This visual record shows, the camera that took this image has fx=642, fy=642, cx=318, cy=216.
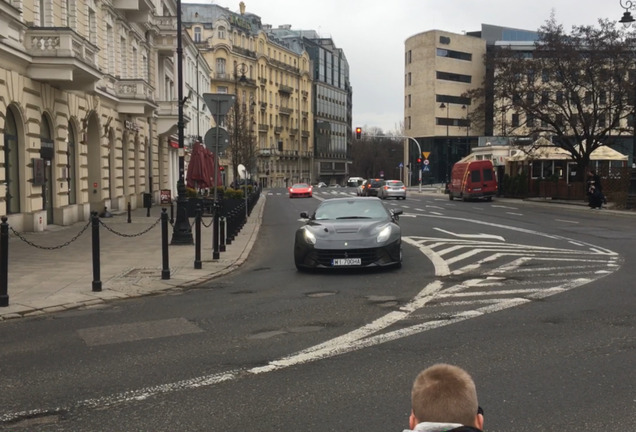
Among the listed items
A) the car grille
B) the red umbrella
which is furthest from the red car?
the car grille

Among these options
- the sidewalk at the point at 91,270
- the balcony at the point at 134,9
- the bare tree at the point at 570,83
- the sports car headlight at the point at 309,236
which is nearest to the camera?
the sidewalk at the point at 91,270

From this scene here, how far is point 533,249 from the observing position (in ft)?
47.2

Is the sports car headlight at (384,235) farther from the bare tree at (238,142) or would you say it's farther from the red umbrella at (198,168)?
the bare tree at (238,142)

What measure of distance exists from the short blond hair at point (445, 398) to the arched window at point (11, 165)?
17.3m

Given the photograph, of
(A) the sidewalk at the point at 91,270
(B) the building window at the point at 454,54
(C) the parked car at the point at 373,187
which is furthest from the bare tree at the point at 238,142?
(B) the building window at the point at 454,54

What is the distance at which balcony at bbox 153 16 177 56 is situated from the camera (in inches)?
1481

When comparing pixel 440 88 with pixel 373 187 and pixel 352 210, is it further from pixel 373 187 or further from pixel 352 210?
pixel 352 210

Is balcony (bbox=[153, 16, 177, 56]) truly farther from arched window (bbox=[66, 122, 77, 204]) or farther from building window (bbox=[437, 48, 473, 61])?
building window (bbox=[437, 48, 473, 61])

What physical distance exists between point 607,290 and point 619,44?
31.5 m

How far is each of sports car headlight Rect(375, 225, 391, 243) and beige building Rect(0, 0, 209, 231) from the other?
1031 centimetres

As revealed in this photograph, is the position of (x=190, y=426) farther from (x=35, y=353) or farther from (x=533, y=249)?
(x=533, y=249)

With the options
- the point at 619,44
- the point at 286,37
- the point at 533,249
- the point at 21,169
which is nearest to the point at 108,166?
the point at 21,169

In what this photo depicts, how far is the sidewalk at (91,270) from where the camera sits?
353 inches

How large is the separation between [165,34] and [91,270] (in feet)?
95.8
